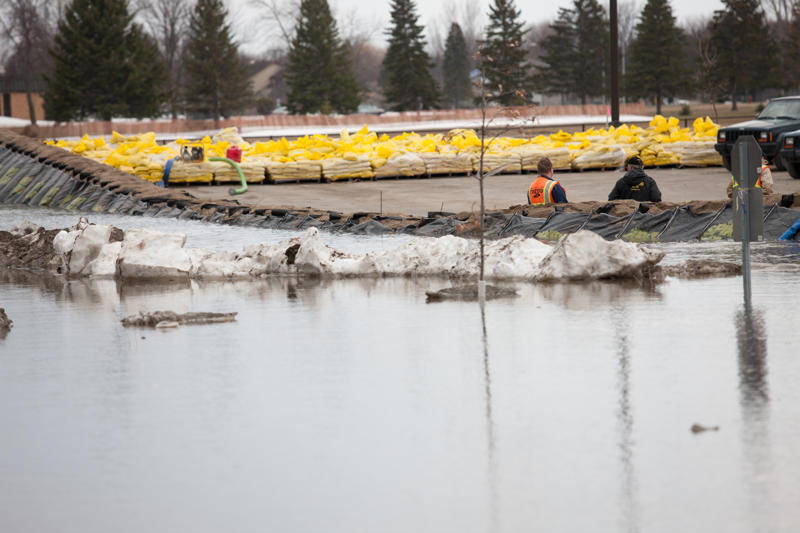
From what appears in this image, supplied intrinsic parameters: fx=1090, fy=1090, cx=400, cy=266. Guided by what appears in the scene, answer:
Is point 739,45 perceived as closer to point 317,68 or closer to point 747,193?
point 317,68

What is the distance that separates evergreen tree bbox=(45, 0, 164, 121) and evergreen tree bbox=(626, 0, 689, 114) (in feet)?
120

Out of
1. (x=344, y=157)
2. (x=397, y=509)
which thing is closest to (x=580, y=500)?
(x=397, y=509)

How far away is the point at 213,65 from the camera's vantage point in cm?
8169

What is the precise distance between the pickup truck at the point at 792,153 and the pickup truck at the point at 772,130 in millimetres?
116

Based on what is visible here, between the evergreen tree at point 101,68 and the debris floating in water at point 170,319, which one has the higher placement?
the evergreen tree at point 101,68

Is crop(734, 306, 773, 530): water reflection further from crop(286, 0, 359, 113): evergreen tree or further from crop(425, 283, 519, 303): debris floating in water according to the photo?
crop(286, 0, 359, 113): evergreen tree

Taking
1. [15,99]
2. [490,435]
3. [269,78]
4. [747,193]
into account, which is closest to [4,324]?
[490,435]

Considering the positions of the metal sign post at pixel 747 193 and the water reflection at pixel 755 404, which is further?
the metal sign post at pixel 747 193

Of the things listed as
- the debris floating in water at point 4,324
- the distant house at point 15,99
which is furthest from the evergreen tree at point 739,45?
the debris floating in water at point 4,324

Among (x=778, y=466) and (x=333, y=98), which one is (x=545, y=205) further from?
(x=333, y=98)

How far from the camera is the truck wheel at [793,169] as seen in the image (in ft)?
86.4

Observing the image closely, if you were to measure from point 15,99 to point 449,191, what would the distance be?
80.5 m

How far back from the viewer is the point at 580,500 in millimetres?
5473

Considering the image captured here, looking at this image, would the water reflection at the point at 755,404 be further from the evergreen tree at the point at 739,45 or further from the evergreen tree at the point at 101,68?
the evergreen tree at the point at 739,45
